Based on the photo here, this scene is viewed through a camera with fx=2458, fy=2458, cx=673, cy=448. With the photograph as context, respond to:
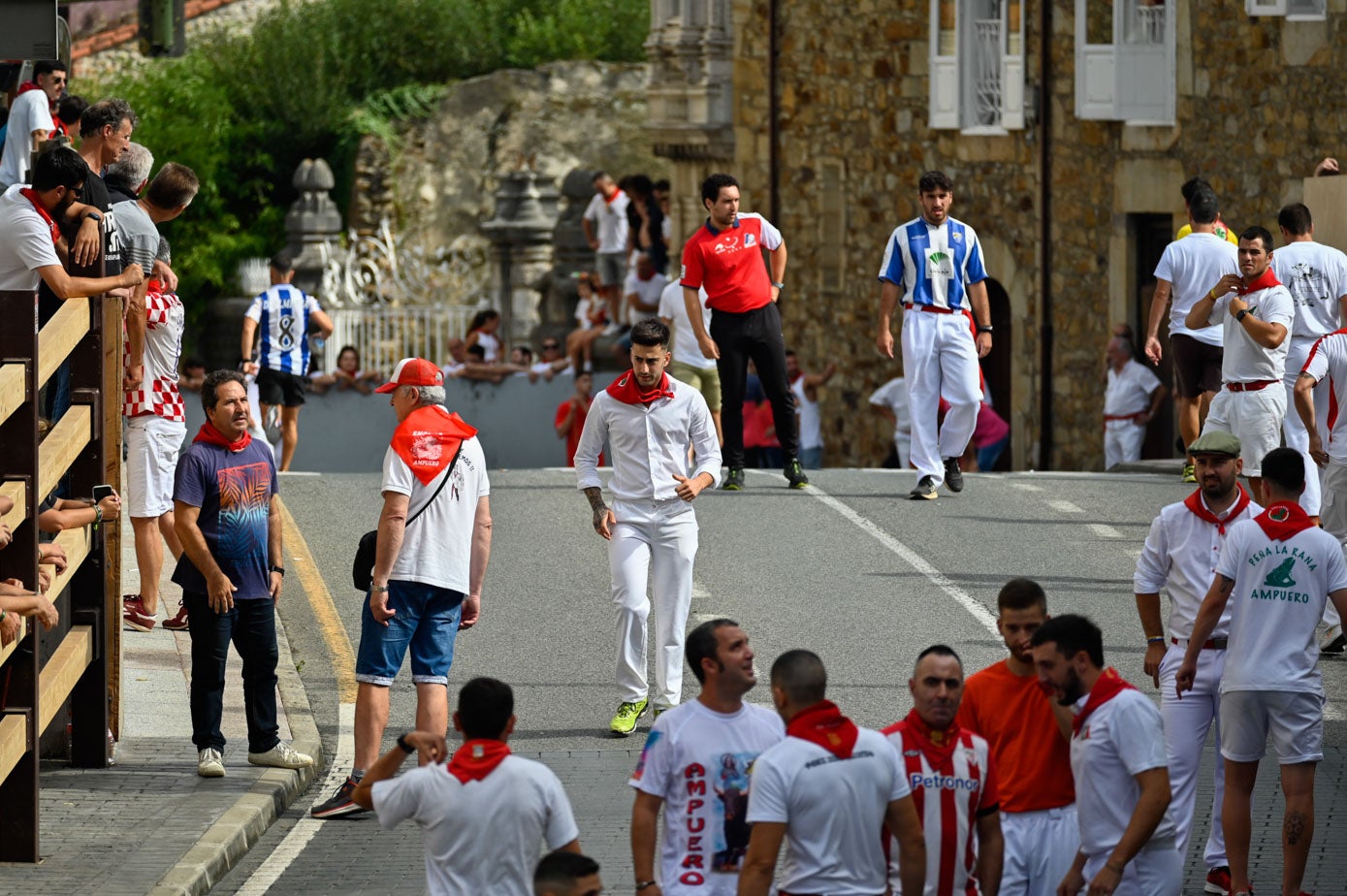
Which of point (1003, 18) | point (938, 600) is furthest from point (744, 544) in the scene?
point (1003, 18)

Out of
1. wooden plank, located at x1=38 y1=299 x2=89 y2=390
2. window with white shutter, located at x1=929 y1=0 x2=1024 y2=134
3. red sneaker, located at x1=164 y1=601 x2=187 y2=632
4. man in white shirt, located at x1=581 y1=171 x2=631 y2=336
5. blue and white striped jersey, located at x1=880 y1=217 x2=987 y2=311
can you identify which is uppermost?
window with white shutter, located at x1=929 y1=0 x2=1024 y2=134

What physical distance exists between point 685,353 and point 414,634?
7.05 meters

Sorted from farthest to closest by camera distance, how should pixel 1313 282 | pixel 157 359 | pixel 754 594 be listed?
pixel 1313 282
pixel 754 594
pixel 157 359

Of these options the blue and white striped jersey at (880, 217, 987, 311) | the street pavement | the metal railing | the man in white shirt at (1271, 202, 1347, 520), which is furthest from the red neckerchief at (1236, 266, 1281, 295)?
the metal railing

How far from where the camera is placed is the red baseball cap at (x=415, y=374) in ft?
34.1

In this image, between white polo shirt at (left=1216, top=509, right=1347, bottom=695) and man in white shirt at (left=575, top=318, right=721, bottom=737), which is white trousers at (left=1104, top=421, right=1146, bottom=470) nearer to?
man in white shirt at (left=575, top=318, right=721, bottom=737)

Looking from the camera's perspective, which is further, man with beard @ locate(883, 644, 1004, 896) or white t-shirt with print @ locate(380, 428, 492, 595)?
white t-shirt with print @ locate(380, 428, 492, 595)

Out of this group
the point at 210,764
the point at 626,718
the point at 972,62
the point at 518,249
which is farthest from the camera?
the point at 518,249

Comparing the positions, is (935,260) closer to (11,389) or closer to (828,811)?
(11,389)

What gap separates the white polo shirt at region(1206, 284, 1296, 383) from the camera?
545 inches

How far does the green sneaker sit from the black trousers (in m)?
4.72

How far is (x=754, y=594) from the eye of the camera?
46.5ft

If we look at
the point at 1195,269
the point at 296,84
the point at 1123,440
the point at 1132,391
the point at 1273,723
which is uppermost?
→ the point at 296,84

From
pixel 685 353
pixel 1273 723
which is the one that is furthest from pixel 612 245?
pixel 1273 723
